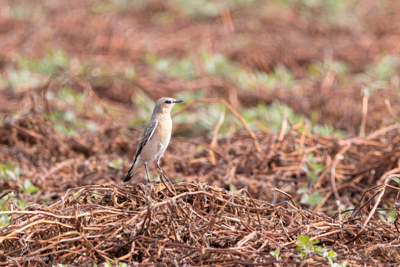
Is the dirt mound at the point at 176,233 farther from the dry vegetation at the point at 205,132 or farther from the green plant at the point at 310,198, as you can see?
the green plant at the point at 310,198

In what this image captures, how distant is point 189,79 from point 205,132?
285cm

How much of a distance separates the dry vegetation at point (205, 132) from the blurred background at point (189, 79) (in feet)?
0.13

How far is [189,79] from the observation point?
36.0 ft

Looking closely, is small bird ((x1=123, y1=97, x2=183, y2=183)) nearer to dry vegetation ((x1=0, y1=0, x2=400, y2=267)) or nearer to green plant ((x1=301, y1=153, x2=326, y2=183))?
dry vegetation ((x1=0, y1=0, x2=400, y2=267))

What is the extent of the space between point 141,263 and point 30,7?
14372 millimetres

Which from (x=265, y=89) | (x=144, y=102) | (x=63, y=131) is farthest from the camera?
(x=265, y=89)

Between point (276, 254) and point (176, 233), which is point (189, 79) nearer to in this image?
point (176, 233)

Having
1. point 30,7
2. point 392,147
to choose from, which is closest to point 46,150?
point 392,147

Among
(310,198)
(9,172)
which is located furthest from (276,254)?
(9,172)

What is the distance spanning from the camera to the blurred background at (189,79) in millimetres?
6789

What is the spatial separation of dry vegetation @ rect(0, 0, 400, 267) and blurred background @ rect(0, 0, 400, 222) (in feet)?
0.13

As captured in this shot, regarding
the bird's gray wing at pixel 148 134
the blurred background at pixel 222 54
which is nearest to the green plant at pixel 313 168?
the blurred background at pixel 222 54

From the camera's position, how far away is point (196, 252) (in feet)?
11.1

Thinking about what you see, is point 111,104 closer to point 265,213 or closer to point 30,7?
point 265,213
